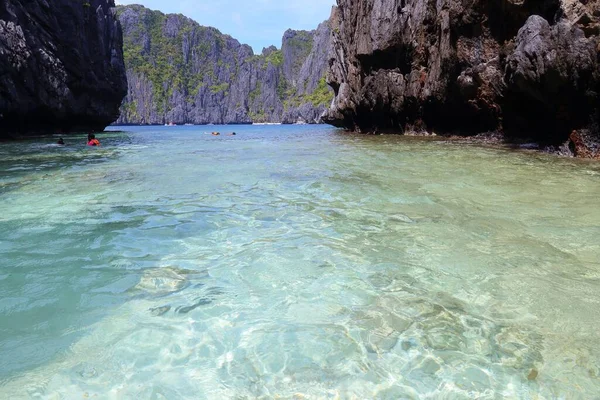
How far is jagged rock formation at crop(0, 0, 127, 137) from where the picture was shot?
30.6 meters

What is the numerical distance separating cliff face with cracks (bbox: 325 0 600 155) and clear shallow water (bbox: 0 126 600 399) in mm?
7594

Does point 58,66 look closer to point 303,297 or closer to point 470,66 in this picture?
point 470,66

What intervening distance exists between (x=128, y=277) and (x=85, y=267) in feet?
2.25

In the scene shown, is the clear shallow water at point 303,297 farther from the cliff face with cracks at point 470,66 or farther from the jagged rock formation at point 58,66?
the jagged rock formation at point 58,66

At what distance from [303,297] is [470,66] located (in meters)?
21.6

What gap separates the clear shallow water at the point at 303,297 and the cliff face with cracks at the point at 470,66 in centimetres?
759

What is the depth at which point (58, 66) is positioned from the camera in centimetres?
3738

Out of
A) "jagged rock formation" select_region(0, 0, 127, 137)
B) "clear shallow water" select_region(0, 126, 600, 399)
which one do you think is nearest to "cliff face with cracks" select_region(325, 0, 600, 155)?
"clear shallow water" select_region(0, 126, 600, 399)

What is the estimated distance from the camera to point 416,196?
8688mm

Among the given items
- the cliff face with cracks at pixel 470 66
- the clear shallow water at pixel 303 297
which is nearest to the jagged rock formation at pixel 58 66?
the cliff face with cracks at pixel 470 66

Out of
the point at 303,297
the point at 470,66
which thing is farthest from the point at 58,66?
the point at 303,297

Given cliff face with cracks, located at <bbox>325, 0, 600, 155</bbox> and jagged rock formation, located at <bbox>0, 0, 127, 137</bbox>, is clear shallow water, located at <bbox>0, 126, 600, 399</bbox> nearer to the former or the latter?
cliff face with cracks, located at <bbox>325, 0, 600, 155</bbox>

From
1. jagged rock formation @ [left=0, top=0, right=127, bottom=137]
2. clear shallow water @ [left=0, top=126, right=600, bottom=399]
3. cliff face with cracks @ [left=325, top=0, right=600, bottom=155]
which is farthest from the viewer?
jagged rock formation @ [left=0, top=0, right=127, bottom=137]

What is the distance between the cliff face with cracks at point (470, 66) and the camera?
14.1m
